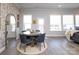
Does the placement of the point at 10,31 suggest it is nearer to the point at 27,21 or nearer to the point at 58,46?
the point at 27,21

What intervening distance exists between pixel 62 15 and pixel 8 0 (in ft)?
6.92

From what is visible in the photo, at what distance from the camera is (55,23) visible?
11.7 feet

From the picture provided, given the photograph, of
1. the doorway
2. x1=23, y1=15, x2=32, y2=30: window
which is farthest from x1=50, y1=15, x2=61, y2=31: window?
the doorway

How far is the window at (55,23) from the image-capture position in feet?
11.7

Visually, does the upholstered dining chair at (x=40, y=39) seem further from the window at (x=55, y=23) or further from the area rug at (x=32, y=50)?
the window at (x=55, y=23)

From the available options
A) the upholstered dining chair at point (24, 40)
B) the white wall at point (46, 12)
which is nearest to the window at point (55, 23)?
the white wall at point (46, 12)

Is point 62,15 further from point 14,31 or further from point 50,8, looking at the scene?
point 14,31

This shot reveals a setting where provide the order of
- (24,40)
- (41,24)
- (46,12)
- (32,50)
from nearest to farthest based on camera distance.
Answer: (32,50) < (24,40) < (41,24) < (46,12)

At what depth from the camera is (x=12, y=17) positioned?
3.34 m

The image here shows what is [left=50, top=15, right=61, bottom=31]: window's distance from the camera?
3.56m

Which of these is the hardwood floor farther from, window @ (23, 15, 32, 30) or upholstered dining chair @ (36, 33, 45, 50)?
window @ (23, 15, 32, 30)

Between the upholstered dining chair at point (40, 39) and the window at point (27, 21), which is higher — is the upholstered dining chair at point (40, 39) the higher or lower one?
the lower one

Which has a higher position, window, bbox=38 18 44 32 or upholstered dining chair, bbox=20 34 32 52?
window, bbox=38 18 44 32

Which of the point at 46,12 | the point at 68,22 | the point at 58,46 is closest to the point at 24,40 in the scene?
the point at 58,46
